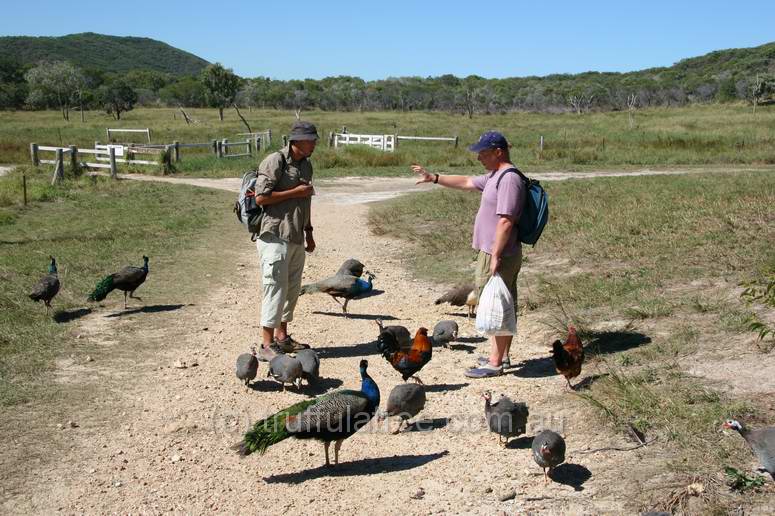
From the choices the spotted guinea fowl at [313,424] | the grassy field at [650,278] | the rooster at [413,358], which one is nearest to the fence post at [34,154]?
the grassy field at [650,278]

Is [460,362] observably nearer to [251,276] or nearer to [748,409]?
[748,409]

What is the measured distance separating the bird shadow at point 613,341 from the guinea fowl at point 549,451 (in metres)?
2.49

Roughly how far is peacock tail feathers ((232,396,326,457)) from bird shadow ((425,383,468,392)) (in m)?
1.98

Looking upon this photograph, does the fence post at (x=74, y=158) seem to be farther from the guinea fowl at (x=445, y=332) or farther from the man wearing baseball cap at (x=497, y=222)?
the man wearing baseball cap at (x=497, y=222)

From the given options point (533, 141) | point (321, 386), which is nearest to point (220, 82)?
point (533, 141)

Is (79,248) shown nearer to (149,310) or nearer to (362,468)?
(149,310)

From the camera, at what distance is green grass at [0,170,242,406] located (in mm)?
8562

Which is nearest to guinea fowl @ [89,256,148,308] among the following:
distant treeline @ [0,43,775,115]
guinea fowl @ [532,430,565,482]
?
guinea fowl @ [532,430,565,482]

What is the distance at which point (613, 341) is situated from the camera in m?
8.02

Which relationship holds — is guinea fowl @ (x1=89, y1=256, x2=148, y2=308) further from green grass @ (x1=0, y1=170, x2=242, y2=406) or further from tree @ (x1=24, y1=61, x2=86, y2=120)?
tree @ (x1=24, y1=61, x2=86, y2=120)

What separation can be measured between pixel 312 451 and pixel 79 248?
9.64 metres

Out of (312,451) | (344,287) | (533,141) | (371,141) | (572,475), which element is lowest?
(312,451)

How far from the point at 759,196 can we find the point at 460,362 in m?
8.54

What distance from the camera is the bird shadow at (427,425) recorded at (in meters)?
6.57
